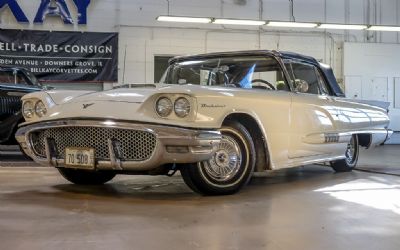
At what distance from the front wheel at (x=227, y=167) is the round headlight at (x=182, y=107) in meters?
0.43

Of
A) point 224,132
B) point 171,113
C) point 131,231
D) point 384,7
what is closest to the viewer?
point 131,231

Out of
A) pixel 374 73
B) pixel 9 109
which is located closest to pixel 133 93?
pixel 9 109

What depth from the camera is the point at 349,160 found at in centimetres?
646

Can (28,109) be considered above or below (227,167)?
above

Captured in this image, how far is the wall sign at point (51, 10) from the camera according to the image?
41.6ft

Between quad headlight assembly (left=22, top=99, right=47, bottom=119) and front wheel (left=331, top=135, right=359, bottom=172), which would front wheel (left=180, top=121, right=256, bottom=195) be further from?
front wheel (left=331, top=135, right=359, bottom=172)

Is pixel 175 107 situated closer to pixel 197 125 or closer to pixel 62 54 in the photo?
pixel 197 125

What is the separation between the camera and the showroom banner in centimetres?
1262

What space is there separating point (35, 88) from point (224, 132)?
4.90 metres

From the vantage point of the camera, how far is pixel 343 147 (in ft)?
19.1

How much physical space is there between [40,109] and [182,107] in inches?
55.2

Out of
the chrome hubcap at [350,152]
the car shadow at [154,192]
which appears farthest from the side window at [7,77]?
the chrome hubcap at [350,152]

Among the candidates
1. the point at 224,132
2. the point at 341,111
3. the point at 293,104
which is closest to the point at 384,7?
the point at 341,111

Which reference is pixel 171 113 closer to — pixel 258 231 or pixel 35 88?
pixel 258 231
